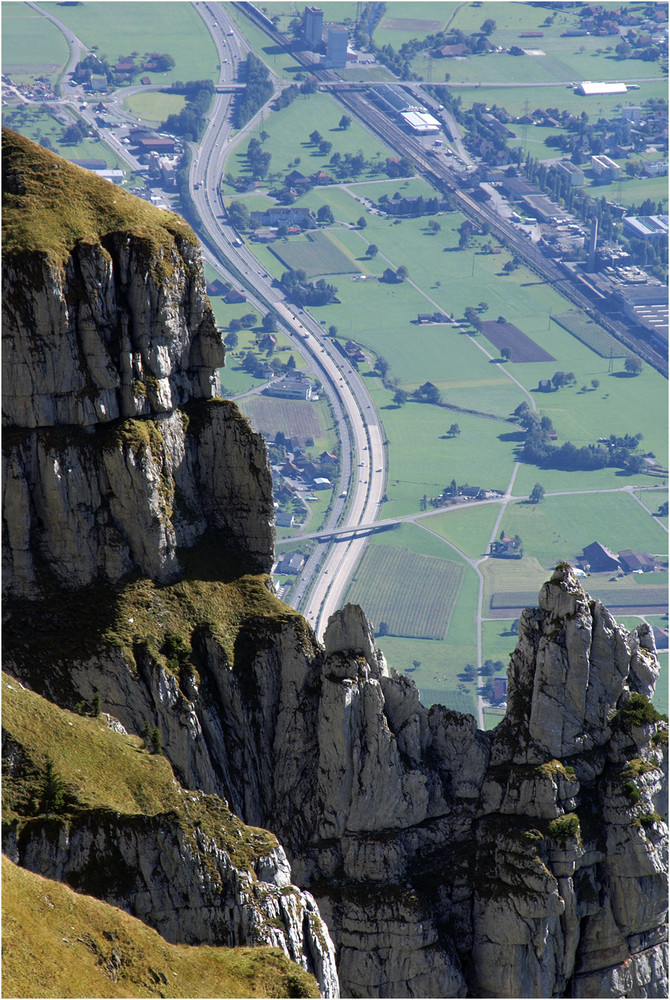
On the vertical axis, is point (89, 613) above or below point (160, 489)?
below

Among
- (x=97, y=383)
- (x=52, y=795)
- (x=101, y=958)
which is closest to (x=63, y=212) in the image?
(x=97, y=383)

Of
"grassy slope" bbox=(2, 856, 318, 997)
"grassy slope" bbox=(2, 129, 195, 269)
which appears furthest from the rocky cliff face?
"grassy slope" bbox=(2, 856, 318, 997)

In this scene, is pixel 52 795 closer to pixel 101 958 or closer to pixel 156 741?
pixel 101 958

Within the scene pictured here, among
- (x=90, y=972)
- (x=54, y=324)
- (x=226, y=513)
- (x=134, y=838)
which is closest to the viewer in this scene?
(x=90, y=972)

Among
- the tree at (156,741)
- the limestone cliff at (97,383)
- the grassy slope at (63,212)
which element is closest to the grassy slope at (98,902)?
the tree at (156,741)

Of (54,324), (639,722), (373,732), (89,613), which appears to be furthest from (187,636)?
(639,722)

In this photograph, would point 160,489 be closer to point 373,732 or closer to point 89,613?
point 89,613

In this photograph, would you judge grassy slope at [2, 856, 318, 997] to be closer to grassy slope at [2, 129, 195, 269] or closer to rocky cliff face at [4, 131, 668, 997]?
rocky cliff face at [4, 131, 668, 997]
